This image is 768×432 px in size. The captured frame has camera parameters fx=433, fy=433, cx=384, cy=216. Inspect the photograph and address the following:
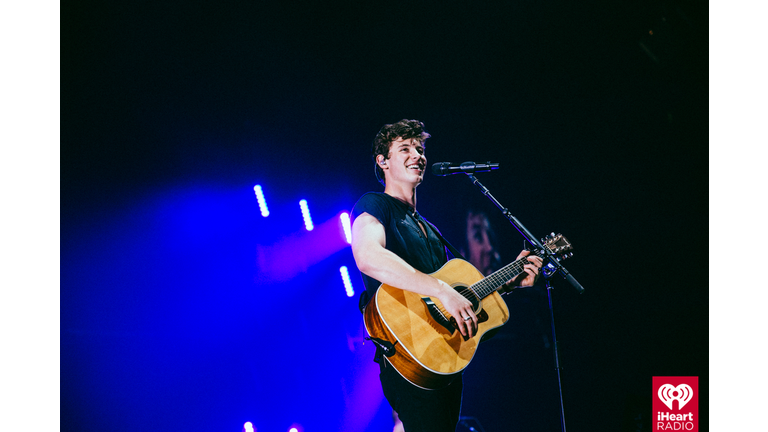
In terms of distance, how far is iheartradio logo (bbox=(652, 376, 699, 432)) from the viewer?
270 centimetres

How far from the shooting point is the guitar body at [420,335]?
1970 millimetres

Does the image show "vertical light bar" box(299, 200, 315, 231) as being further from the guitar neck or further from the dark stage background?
the guitar neck

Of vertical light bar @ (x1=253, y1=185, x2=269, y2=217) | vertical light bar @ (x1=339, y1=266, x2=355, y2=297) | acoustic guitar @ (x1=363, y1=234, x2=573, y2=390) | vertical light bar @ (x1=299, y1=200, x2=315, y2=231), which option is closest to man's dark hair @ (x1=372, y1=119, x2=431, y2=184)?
vertical light bar @ (x1=299, y1=200, x2=315, y2=231)

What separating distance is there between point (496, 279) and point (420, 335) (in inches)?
22.3

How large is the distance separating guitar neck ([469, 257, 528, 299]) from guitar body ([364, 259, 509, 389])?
7 cm

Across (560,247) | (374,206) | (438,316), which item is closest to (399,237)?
(374,206)

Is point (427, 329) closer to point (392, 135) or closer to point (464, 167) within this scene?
point (464, 167)

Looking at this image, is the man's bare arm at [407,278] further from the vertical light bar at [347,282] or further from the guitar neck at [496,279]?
the vertical light bar at [347,282]

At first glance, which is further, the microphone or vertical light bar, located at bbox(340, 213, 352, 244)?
vertical light bar, located at bbox(340, 213, 352, 244)

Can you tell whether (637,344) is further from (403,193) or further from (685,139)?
(403,193)

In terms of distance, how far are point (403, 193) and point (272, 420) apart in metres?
1.53

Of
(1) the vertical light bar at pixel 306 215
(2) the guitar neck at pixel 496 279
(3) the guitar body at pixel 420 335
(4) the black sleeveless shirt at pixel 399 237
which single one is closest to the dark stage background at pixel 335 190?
(1) the vertical light bar at pixel 306 215

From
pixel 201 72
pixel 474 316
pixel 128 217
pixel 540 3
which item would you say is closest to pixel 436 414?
pixel 474 316

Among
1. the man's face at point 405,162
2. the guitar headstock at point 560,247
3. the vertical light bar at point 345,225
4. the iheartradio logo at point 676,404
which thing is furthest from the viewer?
the vertical light bar at point 345,225
